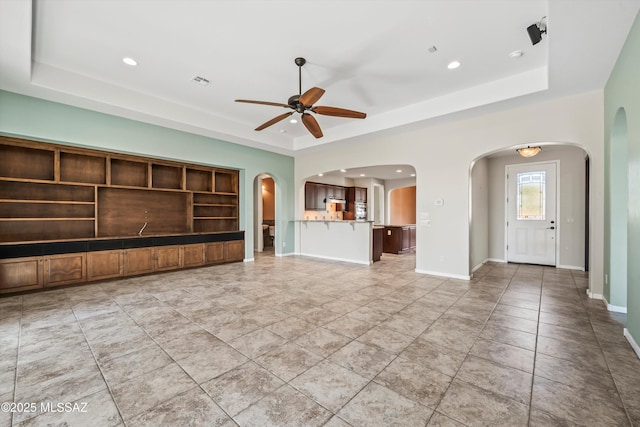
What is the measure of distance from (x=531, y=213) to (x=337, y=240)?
479cm

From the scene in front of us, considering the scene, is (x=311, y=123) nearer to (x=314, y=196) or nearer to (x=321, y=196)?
(x=314, y=196)

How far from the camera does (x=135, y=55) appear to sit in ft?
11.9

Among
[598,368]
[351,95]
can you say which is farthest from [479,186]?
[598,368]

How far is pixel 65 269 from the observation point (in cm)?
455

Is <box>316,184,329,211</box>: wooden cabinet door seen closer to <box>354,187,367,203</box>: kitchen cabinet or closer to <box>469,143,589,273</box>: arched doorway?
<box>354,187,367,203</box>: kitchen cabinet

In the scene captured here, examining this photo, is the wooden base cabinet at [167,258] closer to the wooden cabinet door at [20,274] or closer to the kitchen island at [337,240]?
the wooden cabinet door at [20,274]

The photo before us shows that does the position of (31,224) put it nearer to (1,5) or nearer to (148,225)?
(148,225)

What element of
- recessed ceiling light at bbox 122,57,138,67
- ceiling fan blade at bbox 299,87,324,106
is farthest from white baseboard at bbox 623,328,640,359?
recessed ceiling light at bbox 122,57,138,67

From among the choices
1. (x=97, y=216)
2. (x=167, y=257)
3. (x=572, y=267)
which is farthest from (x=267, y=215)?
(x=572, y=267)

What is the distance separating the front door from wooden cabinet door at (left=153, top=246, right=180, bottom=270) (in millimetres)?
7971

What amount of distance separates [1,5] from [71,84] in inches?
69.3

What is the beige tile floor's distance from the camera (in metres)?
1.75

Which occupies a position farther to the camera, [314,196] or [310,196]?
[314,196]

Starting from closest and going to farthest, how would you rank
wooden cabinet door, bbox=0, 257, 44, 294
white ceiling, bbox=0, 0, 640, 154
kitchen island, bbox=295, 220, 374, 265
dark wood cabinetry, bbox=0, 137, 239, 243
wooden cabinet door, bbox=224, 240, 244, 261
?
1. white ceiling, bbox=0, 0, 640, 154
2. wooden cabinet door, bbox=0, 257, 44, 294
3. dark wood cabinetry, bbox=0, 137, 239, 243
4. wooden cabinet door, bbox=224, 240, 244, 261
5. kitchen island, bbox=295, 220, 374, 265
